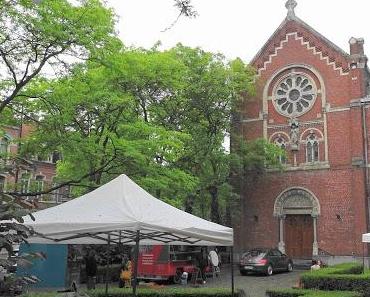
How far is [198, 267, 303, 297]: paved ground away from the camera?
18.4 m

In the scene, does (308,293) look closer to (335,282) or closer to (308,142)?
(335,282)

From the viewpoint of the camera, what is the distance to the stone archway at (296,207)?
94.8ft

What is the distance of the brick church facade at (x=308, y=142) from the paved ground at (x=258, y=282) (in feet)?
16.0

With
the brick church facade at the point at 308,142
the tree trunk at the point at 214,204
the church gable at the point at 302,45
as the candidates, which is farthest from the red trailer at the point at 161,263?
the church gable at the point at 302,45

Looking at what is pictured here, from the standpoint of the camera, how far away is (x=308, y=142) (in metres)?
30.2

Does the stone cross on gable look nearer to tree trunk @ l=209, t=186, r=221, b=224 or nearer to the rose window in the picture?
the rose window


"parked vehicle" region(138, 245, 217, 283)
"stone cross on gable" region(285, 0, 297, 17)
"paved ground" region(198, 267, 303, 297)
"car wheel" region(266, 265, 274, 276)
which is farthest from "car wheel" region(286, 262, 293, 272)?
"stone cross on gable" region(285, 0, 297, 17)

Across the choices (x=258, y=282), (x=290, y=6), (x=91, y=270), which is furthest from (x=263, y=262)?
(x=290, y=6)

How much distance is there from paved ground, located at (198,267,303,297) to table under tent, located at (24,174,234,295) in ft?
30.7

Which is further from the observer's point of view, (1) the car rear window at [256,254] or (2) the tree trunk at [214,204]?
(2) the tree trunk at [214,204]

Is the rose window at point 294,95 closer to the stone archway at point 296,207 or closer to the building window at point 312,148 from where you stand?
the building window at point 312,148

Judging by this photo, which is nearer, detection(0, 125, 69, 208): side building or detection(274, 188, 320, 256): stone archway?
detection(0, 125, 69, 208): side building

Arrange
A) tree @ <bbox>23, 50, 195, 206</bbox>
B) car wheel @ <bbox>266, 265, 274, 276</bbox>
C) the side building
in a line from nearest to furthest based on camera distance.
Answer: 1. the side building
2. tree @ <bbox>23, 50, 195, 206</bbox>
3. car wheel @ <bbox>266, 265, 274, 276</bbox>

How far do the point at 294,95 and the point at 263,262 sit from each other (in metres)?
12.4
